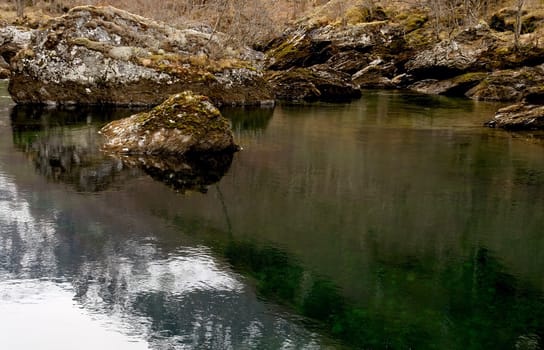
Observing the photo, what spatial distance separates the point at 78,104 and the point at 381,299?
75.1 feet

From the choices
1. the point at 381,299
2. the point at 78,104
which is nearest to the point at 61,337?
the point at 381,299

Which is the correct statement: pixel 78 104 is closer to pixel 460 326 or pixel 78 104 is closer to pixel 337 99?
pixel 337 99

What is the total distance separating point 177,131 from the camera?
15945 millimetres

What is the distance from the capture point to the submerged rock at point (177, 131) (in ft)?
52.0

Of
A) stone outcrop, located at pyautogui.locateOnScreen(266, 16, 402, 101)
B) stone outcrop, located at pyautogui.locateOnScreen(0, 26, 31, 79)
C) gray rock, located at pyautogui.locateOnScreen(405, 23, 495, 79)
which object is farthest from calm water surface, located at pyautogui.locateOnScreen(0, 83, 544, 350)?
stone outcrop, located at pyautogui.locateOnScreen(266, 16, 402, 101)

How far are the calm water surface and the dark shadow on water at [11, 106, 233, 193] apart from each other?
0.29 ft

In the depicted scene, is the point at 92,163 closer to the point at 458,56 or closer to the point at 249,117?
the point at 249,117

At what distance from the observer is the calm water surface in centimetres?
649

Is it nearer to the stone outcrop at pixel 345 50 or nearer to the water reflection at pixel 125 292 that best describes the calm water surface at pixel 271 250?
the water reflection at pixel 125 292

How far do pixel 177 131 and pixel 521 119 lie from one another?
14927 millimetres

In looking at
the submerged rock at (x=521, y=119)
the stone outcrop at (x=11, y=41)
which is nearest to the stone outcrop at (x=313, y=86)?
the submerged rock at (x=521, y=119)

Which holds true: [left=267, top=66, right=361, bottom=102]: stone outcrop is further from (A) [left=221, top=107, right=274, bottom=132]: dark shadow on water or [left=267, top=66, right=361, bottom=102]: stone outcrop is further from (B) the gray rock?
(B) the gray rock

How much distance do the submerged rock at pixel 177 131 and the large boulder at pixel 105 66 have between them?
11.1 metres

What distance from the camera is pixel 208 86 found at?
28.6 meters
